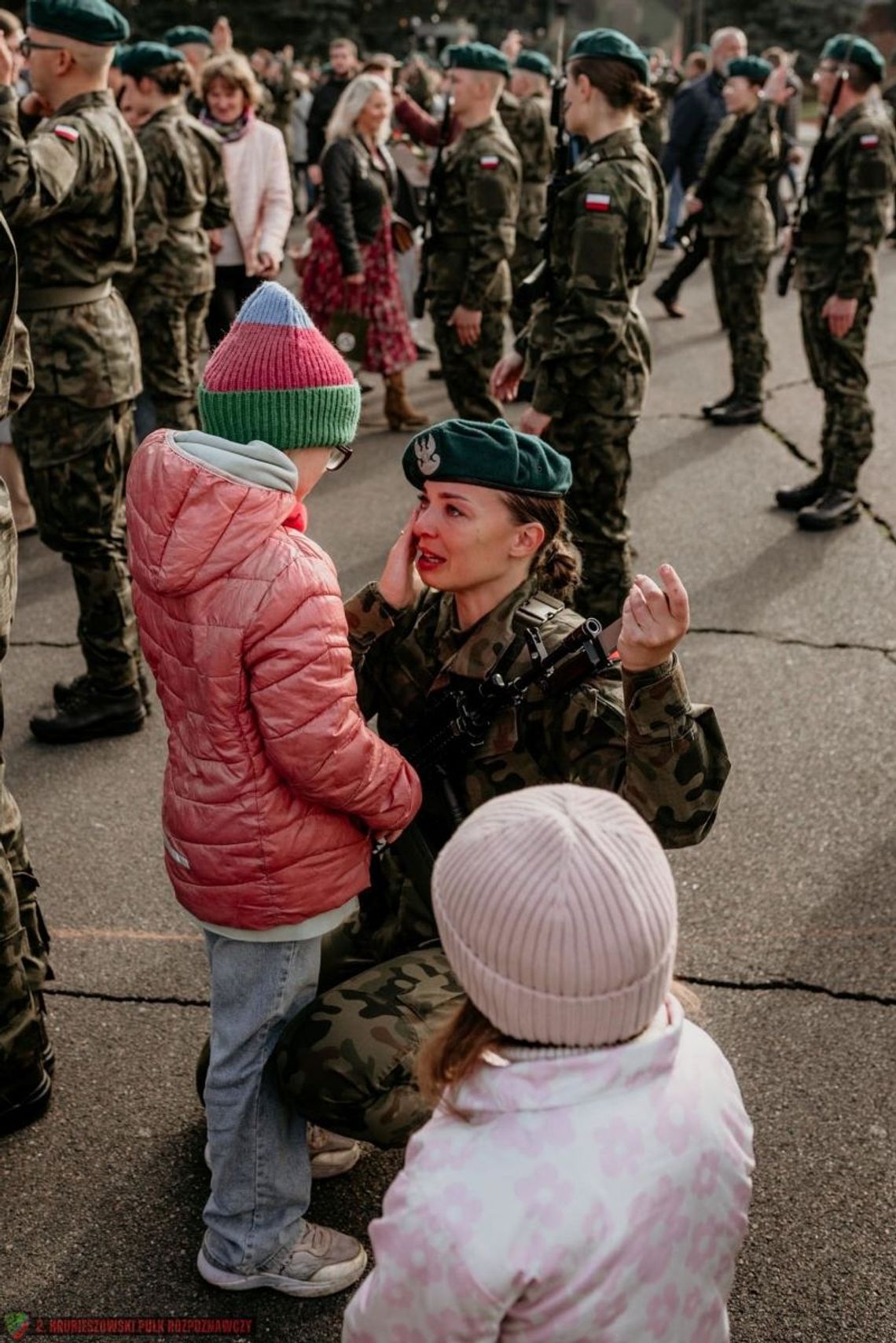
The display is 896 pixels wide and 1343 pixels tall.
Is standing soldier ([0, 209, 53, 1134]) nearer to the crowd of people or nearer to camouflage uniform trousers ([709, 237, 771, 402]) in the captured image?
the crowd of people

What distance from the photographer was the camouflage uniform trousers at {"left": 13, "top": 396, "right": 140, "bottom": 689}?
175 inches

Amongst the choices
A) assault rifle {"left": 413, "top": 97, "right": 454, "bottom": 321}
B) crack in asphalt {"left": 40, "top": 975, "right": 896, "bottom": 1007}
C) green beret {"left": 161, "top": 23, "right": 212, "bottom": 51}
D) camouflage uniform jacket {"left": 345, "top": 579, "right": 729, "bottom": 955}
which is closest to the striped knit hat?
camouflage uniform jacket {"left": 345, "top": 579, "right": 729, "bottom": 955}

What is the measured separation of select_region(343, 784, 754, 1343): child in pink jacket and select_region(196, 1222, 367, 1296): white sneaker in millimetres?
961

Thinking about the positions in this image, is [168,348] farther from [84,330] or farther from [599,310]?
[599,310]

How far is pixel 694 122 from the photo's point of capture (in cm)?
1209

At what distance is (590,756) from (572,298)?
8.46ft

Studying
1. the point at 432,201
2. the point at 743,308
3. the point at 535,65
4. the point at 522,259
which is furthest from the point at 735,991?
the point at 535,65

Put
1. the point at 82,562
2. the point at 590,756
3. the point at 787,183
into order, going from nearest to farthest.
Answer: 1. the point at 590,756
2. the point at 82,562
3. the point at 787,183

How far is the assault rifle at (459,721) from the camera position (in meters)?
2.49

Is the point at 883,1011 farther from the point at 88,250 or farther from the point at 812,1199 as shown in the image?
the point at 88,250

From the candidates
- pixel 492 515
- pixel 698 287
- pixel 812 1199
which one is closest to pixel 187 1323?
pixel 812 1199

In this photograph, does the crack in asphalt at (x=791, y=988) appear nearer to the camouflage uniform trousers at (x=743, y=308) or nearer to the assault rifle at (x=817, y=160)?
the assault rifle at (x=817, y=160)

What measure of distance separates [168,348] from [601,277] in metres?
2.42

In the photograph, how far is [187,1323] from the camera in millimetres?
2479
